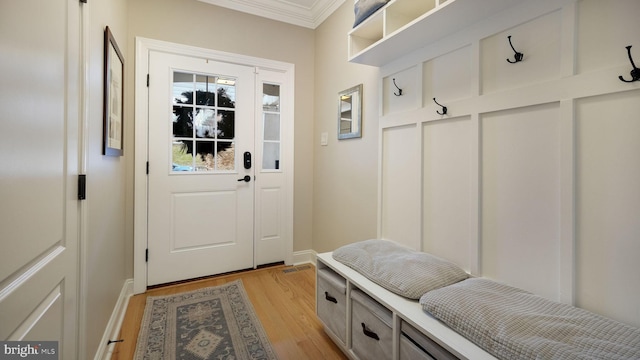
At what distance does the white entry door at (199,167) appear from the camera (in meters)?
2.47

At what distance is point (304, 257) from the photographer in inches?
122

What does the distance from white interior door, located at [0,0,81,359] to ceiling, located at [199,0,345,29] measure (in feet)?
6.14

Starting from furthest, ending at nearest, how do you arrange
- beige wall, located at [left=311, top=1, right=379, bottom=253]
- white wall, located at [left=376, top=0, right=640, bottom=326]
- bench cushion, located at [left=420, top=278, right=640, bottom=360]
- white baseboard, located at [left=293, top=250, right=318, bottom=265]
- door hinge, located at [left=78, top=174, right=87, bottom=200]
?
white baseboard, located at [left=293, top=250, right=318, bottom=265] < beige wall, located at [left=311, top=1, right=379, bottom=253] < door hinge, located at [left=78, top=174, right=87, bottom=200] < white wall, located at [left=376, top=0, right=640, bottom=326] < bench cushion, located at [left=420, top=278, right=640, bottom=360]

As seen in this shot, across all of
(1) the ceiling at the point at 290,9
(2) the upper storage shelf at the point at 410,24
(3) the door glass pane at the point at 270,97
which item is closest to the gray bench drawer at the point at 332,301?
(2) the upper storage shelf at the point at 410,24

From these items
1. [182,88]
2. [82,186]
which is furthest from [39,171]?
[182,88]

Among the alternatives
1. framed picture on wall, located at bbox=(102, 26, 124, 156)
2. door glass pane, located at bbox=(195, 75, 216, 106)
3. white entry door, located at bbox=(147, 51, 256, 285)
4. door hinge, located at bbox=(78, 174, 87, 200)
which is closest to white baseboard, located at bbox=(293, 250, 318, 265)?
white entry door, located at bbox=(147, 51, 256, 285)

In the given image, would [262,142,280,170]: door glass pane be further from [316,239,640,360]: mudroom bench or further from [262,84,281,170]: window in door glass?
[316,239,640,360]: mudroom bench

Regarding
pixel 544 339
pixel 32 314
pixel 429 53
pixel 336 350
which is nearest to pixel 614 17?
pixel 429 53

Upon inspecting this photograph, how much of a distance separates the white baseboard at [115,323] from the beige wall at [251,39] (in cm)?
43

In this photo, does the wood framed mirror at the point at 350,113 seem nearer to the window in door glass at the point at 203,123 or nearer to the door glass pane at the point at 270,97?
the door glass pane at the point at 270,97

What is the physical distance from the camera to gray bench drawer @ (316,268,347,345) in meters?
1.57

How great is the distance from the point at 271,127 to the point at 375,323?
216 cm

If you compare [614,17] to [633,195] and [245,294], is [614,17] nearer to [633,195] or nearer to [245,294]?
[633,195]

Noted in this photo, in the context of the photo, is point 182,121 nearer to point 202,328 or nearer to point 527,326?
point 202,328
